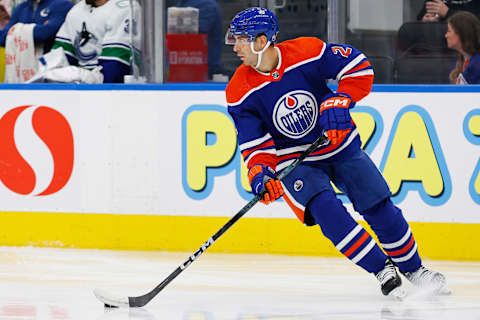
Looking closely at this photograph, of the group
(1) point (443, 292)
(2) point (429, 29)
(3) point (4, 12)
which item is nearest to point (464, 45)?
(2) point (429, 29)

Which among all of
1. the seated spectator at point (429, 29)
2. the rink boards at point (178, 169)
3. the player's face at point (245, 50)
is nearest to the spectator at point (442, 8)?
the seated spectator at point (429, 29)

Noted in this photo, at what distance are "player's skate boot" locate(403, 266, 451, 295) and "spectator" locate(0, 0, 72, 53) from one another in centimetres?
240

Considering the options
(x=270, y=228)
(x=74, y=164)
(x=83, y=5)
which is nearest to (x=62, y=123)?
(x=74, y=164)

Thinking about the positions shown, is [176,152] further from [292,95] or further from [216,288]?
[292,95]

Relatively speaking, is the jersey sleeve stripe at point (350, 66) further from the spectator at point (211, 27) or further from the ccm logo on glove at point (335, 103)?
the spectator at point (211, 27)

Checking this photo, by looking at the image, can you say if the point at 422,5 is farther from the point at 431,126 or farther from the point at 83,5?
the point at 83,5

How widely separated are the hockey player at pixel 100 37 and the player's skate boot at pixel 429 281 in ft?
6.11

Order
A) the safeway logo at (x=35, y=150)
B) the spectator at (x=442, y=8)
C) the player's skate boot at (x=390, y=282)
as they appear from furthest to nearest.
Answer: the safeway logo at (x=35, y=150), the spectator at (x=442, y=8), the player's skate boot at (x=390, y=282)

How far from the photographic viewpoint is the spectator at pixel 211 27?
4.30 meters

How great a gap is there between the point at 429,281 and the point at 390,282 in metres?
0.22

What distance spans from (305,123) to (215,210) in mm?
1180

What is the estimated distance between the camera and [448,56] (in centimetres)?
414

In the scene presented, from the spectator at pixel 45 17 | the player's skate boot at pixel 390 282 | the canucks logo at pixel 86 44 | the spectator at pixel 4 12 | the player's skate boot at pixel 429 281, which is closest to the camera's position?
the player's skate boot at pixel 390 282

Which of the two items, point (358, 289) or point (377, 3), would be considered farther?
point (377, 3)
